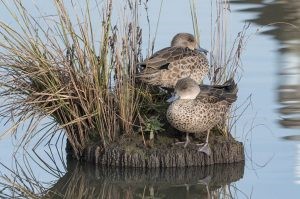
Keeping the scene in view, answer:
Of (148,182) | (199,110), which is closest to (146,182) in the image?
(148,182)

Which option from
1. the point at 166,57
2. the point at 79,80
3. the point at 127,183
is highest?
the point at 166,57

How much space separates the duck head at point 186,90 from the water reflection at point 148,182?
584 millimetres

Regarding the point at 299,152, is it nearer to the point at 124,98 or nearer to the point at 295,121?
the point at 295,121

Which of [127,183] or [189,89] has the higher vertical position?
[189,89]

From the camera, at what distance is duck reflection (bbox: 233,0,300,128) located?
10797 mm

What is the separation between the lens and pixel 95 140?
9711mm

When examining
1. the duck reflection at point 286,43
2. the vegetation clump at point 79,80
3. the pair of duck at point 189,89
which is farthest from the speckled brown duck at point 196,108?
the duck reflection at point 286,43

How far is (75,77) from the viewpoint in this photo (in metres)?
9.56

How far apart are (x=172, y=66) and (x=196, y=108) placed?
0.60 metres

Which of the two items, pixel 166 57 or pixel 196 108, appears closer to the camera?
pixel 196 108

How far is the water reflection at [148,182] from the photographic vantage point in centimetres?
907

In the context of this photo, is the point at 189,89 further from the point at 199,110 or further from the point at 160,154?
the point at 160,154

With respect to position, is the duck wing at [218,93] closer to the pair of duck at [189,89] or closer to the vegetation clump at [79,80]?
the pair of duck at [189,89]

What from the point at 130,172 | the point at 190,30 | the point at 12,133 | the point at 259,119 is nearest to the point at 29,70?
the point at 12,133
